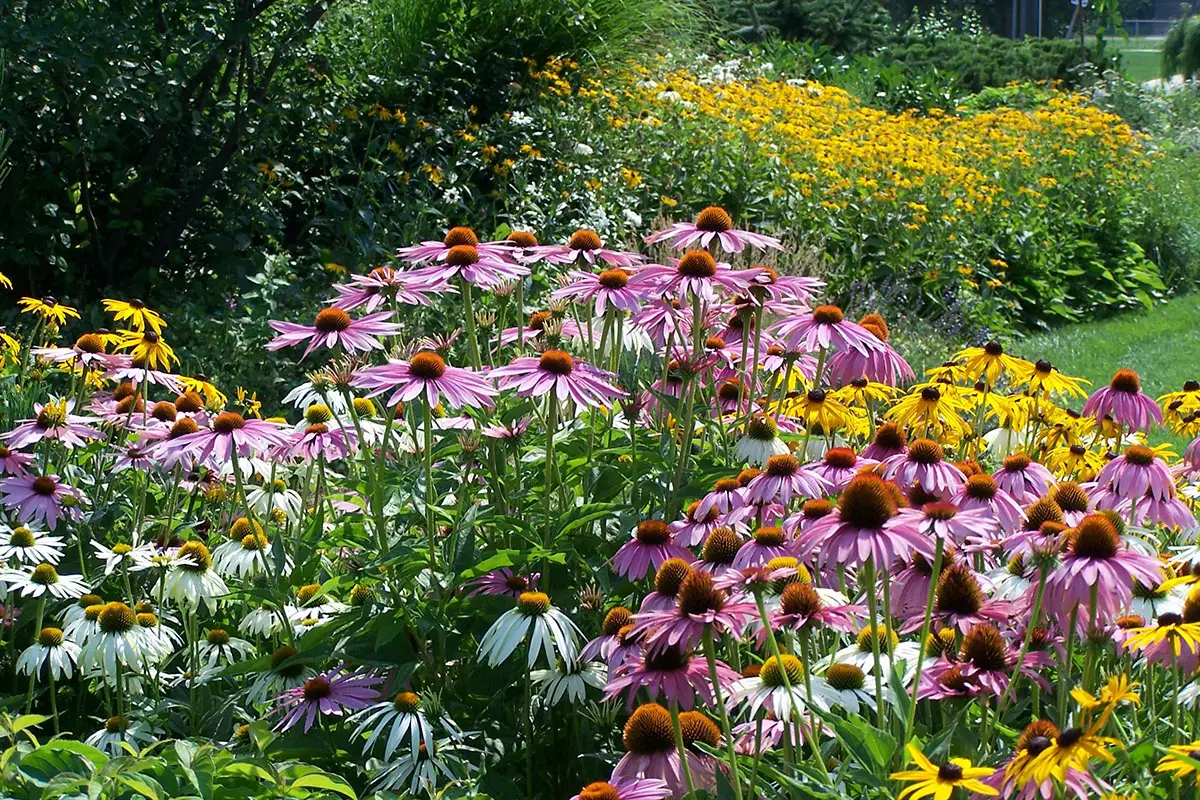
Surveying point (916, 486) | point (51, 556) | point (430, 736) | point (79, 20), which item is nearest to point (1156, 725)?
point (916, 486)

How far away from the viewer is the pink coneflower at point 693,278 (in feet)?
7.79

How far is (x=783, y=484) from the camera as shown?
6.98 ft

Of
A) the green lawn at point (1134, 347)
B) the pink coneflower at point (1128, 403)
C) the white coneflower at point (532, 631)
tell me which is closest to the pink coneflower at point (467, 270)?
the white coneflower at point (532, 631)

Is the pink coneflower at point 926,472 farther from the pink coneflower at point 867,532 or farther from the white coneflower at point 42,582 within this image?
the white coneflower at point 42,582

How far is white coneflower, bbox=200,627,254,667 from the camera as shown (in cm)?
261

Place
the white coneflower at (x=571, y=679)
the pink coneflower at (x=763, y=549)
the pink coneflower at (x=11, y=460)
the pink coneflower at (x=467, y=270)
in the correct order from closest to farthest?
the pink coneflower at (x=763, y=549) < the white coneflower at (x=571, y=679) < the pink coneflower at (x=467, y=270) < the pink coneflower at (x=11, y=460)

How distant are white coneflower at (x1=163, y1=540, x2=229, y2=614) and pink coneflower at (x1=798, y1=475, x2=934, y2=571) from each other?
53.1 inches

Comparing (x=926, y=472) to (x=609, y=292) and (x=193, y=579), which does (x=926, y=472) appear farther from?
(x=193, y=579)

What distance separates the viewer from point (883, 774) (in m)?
1.63

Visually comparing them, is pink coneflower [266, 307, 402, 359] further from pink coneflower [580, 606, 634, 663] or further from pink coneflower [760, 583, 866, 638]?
pink coneflower [760, 583, 866, 638]

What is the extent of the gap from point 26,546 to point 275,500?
0.55 meters

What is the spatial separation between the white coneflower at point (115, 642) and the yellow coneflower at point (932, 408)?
1548mm

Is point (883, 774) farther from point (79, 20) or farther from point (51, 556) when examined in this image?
point (79, 20)

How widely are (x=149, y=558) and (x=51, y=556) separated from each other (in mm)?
269
